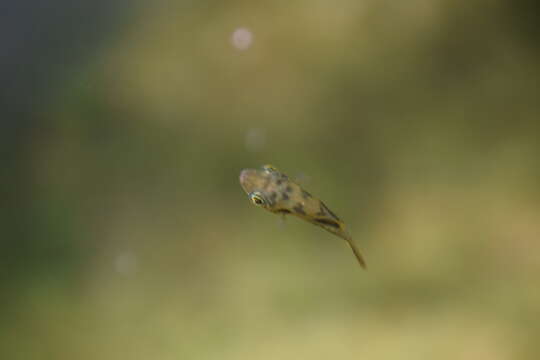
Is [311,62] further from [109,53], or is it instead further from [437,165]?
[109,53]

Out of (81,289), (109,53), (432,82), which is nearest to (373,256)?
(432,82)

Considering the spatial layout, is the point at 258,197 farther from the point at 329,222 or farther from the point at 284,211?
the point at 329,222

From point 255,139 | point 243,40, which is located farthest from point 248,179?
point 243,40

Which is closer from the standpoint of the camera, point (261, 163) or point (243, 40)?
point (261, 163)

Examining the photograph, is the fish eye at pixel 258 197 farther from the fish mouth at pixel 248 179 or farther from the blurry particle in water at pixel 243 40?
the blurry particle in water at pixel 243 40

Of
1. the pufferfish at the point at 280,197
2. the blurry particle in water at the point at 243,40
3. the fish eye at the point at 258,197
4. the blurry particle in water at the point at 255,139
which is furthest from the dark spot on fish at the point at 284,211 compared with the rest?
the blurry particle in water at the point at 243,40
